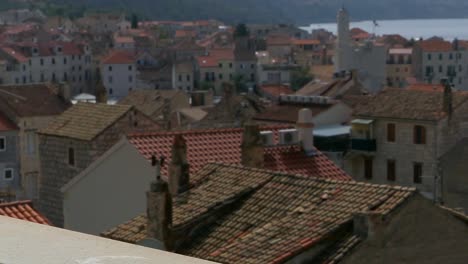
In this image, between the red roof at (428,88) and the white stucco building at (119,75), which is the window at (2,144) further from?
the white stucco building at (119,75)

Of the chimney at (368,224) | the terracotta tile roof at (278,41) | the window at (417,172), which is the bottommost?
the terracotta tile roof at (278,41)

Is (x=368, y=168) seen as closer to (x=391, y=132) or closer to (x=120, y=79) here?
(x=391, y=132)

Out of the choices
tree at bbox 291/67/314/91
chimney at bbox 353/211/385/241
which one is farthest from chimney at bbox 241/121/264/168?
tree at bbox 291/67/314/91

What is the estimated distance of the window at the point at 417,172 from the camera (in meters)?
30.1

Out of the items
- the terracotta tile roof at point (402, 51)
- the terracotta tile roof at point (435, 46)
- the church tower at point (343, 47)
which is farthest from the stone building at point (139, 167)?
the terracotta tile roof at point (402, 51)

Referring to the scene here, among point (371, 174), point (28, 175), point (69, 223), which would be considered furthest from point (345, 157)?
point (69, 223)

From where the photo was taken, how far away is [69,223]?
16.8m

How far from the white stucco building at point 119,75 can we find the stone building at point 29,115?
6673cm

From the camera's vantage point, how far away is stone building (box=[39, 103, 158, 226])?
62.6 ft

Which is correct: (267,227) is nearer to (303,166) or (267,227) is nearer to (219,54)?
(303,166)

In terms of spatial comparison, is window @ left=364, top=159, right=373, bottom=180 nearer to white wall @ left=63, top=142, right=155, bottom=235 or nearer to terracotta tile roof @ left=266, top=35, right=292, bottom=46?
white wall @ left=63, top=142, right=155, bottom=235

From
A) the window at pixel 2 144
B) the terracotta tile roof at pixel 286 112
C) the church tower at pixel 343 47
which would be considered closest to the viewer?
the terracotta tile roof at pixel 286 112

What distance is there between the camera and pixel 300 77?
105812 millimetres

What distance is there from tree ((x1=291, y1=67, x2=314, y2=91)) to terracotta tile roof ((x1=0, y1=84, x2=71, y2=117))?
66550mm
